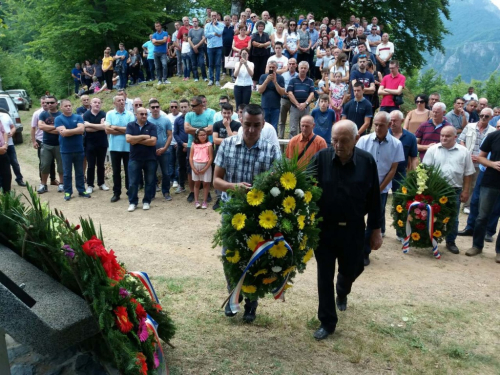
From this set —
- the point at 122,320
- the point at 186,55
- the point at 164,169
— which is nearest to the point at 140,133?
the point at 164,169

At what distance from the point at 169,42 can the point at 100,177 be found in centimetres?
929

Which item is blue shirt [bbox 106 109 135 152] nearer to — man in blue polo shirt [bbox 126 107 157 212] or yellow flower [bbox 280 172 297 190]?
man in blue polo shirt [bbox 126 107 157 212]

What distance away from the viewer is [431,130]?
975 cm

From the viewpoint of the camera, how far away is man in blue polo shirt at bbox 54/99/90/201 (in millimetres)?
10930

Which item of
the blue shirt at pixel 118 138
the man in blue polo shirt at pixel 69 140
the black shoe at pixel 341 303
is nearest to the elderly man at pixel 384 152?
the black shoe at pixel 341 303

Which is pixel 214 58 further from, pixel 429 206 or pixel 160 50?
pixel 429 206

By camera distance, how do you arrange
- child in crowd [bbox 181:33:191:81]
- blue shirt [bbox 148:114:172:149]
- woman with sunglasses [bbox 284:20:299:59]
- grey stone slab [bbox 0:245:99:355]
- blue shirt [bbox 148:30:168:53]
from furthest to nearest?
blue shirt [bbox 148:30:168:53] < child in crowd [bbox 181:33:191:81] < woman with sunglasses [bbox 284:20:299:59] < blue shirt [bbox 148:114:172:149] < grey stone slab [bbox 0:245:99:355]

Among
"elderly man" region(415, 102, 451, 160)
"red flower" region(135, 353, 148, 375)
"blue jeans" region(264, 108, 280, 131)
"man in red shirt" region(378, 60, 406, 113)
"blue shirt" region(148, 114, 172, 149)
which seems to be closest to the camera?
"red flower" region(135, 353, 148, 375)

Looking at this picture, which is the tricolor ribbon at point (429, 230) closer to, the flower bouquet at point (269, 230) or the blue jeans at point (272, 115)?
the flower bouquet at point (269, 230)

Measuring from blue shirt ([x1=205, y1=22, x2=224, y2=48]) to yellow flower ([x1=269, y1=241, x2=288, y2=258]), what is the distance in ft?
42.3

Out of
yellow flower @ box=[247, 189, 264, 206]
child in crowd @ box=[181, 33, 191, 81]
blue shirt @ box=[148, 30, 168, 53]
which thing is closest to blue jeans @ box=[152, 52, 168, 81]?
blue shirt @ box=[148, 30, 168, 53]

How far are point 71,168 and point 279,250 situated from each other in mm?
8506

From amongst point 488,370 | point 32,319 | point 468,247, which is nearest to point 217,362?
point 32,319

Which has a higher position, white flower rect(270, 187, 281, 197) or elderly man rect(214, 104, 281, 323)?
elderly man rect(214, 104, 281, 323)
